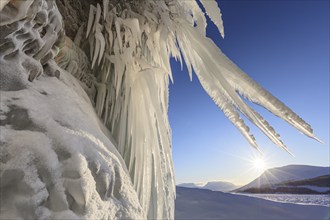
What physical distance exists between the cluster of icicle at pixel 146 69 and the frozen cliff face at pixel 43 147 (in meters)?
0.38

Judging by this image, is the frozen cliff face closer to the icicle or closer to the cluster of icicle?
the cluster of icicle

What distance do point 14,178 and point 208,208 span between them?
8.38ft

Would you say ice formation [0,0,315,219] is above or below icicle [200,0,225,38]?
below

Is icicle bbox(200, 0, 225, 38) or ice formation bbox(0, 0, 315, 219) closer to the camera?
ice formation bbox(0, 0, 315, 219)

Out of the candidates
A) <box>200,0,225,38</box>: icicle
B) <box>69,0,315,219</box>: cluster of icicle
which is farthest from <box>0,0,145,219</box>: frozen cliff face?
<box>200,0,225,38</box>: icicle

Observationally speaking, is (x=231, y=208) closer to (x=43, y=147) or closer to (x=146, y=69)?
(x=146, y=69)

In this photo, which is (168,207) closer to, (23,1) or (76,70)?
(76,70)

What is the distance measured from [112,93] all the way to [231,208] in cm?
226

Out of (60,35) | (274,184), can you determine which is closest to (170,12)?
(60,35)

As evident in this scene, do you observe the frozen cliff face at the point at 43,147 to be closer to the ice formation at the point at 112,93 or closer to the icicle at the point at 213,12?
the ice formation at the point at 112,93

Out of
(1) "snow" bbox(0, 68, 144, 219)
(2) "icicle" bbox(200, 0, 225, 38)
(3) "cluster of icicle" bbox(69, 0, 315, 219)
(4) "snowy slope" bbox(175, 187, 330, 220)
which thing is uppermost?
→ (2) "icicle" bbox(200, 0, 225, 38)

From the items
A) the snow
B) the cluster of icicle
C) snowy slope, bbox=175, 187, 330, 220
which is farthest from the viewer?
Result: snowy slope, bbox=175, 187, 330, 220

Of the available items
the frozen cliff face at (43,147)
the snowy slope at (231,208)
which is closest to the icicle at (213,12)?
the frozen cliff face at (43,147)

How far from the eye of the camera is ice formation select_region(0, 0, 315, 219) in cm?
47
